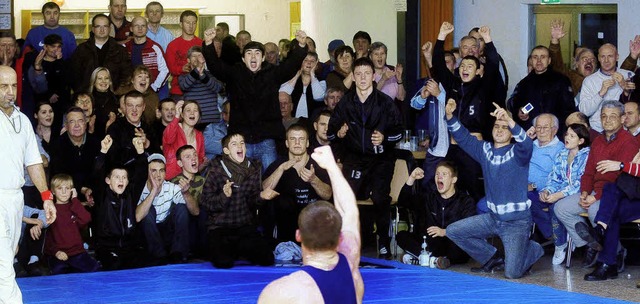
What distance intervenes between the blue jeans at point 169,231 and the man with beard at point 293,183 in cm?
73

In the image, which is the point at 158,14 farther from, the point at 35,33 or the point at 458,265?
the point at 458,265

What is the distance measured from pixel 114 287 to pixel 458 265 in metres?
2.81

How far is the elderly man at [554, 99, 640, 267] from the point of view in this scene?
9508mm

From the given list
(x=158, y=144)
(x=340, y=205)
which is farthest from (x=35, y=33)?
(x=340, y=205)

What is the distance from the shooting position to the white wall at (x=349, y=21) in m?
15.4

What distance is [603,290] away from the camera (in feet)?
29.2

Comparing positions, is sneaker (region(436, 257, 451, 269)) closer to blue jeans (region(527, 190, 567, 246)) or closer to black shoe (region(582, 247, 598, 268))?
blue jeans (region(527, 190, 567, 246))

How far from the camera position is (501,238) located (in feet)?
31.5

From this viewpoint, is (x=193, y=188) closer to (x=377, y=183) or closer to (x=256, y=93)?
(x=256, y=93)

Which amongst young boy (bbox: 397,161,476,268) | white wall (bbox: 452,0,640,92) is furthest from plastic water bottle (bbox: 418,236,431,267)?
white wall (bbox: 452,0,640,92)

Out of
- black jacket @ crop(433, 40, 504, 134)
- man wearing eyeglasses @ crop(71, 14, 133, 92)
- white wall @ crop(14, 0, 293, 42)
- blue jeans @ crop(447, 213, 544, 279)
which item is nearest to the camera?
blue jeans @ crop(447, 213, 544, 279)

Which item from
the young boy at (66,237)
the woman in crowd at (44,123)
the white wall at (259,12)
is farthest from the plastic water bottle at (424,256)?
the white wall at (259,12)

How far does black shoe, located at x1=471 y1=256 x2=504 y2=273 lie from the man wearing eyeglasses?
163 inches

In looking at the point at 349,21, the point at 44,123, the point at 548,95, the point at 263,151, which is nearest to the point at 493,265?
the point at 548,95
